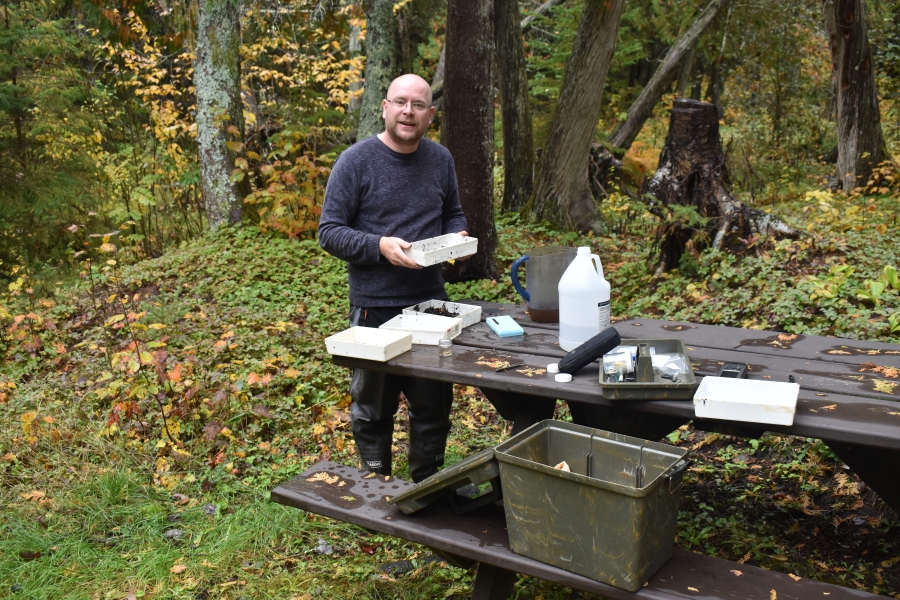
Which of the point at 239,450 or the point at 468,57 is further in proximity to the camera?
the point at 468,57

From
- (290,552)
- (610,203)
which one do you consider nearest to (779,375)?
(290,552)

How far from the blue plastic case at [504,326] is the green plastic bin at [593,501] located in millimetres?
816

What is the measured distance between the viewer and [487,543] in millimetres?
2498

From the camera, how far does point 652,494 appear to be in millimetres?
2100

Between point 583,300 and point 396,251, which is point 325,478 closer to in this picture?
point 396,251

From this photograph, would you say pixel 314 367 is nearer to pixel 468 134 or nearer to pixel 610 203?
pixel 468 134

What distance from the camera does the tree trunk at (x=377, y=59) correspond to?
361 inches

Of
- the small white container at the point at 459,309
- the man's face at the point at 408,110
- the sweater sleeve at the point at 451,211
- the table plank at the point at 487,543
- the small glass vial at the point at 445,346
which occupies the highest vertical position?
the man's face at the point at 408,110

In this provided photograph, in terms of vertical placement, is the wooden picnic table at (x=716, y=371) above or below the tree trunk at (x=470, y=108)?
below

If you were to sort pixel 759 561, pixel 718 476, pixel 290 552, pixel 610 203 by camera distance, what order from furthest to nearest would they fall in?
pixel 610 203, pixel 718 476, pixel 290 552, pixel 759 561

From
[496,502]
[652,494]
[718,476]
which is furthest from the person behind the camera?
[718,476]

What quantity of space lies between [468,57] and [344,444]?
4.02m

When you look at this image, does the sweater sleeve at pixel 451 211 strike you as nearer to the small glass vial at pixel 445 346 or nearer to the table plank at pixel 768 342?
the table plank at pixel 768 342

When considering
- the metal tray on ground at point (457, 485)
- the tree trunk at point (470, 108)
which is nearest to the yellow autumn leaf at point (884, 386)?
the metal tray on ground at point (457, 485)
